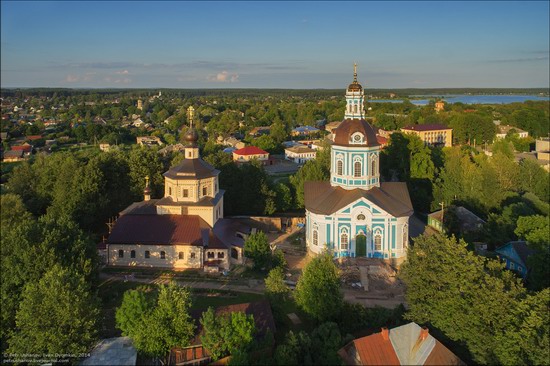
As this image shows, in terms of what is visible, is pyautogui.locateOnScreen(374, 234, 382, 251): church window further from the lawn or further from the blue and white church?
the lawn

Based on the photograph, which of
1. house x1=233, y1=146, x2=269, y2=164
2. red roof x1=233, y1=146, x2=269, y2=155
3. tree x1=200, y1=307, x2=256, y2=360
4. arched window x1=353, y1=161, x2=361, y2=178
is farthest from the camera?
red roof x1=233, y1=146, x2=269, y2=155

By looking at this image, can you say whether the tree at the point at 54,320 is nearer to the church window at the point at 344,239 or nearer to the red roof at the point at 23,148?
the church window at the point at 344,239

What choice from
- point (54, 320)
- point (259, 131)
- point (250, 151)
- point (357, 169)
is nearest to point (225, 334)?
point (54, 320)

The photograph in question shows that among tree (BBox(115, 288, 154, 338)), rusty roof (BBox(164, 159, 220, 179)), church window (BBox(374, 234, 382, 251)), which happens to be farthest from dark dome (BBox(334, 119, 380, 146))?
tree (BBox(115, 288, 154, 338))

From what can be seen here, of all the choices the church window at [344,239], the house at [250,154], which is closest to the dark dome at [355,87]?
the church window at [344,239]

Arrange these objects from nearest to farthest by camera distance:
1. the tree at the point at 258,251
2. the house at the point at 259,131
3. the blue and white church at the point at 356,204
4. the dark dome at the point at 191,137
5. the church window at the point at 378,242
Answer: the tree at the point at 258,251 < the blue and white church at the point at 356,204 < the church window at the point at 378,242 < the dark dome at the point at 191,137 < the house at the point at 259,131
